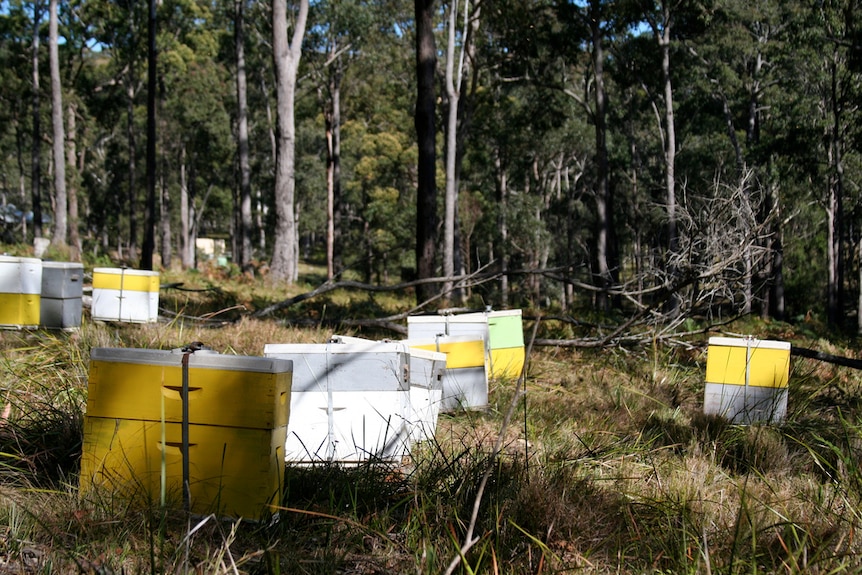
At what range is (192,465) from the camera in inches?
116

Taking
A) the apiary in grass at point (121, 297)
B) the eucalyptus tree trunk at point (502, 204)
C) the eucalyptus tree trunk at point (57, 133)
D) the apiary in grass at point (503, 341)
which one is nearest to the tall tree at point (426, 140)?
the apiary in grass at point (503, 341)

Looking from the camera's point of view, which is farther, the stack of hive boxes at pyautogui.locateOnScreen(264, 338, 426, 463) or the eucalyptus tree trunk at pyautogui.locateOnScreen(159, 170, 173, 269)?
the eucalyptus tree trunk at pyautogui.locateOnScreen(159, 170, 173, 269)

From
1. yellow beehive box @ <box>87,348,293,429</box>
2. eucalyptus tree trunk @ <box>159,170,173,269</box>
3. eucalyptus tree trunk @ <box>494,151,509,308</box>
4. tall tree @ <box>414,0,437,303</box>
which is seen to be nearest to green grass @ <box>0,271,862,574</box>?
yellow beehive box @ <box>87,348,293,429</box>

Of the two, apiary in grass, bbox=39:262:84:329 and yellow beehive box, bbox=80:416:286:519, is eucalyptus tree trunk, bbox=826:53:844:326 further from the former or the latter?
yellow beehive box, bbox=80:416:286:519

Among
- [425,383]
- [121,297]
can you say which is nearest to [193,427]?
[425,383]

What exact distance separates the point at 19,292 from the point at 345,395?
416cm

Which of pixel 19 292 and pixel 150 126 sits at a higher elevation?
pixel 150 126

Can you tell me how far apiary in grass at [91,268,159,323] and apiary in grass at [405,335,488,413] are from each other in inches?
150

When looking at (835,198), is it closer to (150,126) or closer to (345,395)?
(150,126)

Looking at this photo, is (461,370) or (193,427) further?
(461,370)

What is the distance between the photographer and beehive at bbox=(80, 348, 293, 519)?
2.89 metres

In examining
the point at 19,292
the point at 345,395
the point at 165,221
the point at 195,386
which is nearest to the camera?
the point at 195,386

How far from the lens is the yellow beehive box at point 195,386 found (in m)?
2.88

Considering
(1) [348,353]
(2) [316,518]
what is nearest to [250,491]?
(2) [316,518]
